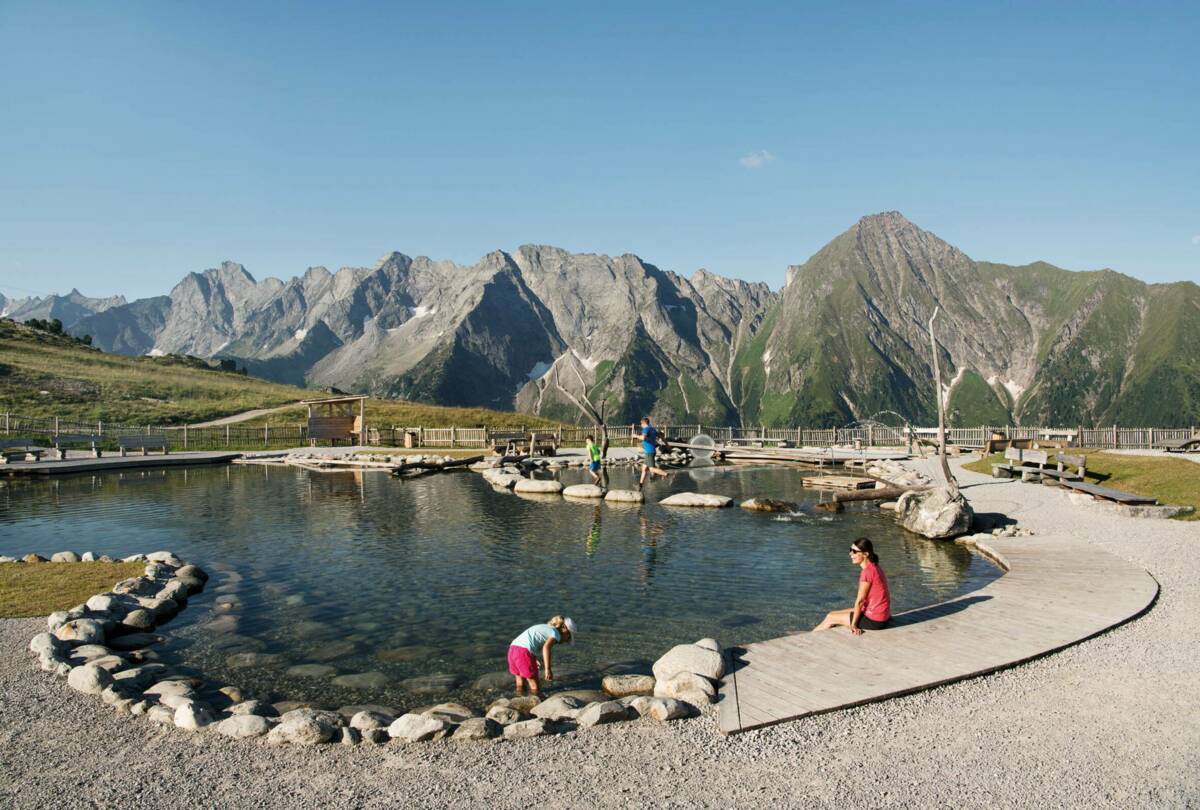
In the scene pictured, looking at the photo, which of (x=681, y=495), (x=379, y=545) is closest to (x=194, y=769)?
(x=379, y=545)

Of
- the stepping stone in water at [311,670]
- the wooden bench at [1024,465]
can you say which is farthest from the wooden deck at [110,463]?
the wooden bench at [1024,465]

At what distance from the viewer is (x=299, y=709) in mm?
9852

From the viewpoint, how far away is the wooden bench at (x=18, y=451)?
49.8 meters

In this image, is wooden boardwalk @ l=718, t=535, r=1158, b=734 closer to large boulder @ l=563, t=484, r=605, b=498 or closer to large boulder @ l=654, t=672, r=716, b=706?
large boulder @ l=654, t=672, r=716, b=706

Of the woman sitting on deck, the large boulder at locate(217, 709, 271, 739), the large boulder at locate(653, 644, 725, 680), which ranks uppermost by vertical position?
the woman sitting on deck

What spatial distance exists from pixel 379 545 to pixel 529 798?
18.0 meters

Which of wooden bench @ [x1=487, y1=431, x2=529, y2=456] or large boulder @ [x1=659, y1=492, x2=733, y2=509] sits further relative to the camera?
wooden bench @ [x1=487, y1=431, x2=529, y2=456]

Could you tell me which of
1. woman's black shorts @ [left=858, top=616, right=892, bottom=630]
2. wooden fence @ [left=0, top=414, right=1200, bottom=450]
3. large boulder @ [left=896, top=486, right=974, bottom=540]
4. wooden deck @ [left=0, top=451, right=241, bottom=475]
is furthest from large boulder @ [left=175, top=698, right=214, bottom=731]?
wooden fence @ [left=0, top=414, right=1200, bottom=450]

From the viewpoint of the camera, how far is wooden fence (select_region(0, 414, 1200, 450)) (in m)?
67.1

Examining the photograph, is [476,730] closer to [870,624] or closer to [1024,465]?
[870,624]

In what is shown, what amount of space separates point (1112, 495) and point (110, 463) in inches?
2377

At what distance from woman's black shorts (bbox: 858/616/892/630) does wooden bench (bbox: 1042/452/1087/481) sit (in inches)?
1034

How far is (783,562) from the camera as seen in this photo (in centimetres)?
2119

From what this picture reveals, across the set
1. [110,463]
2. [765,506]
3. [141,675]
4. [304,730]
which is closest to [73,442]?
[110,463]
